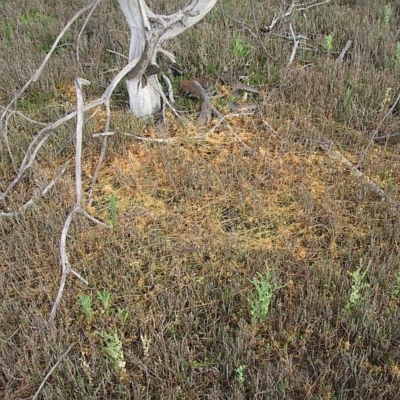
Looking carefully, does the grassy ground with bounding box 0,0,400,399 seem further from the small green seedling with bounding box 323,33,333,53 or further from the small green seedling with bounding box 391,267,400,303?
the small green seedling with bounding box 323,33,333,53

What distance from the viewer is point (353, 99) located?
200 inches

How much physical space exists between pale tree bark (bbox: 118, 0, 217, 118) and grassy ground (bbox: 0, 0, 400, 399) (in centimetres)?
24

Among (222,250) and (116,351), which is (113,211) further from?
(116,351)

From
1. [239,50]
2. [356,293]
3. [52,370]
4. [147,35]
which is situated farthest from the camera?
[239,50]

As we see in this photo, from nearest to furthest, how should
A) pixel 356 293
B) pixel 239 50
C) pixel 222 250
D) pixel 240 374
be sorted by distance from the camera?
pixel 240 374, pixel 356 293, pixel 222 250, pixel 239 50

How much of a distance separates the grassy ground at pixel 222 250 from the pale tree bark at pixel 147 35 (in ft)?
0.79

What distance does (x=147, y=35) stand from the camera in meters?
4.51

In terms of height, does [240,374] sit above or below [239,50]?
below

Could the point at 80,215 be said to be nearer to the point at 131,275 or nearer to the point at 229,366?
the point at 131,275

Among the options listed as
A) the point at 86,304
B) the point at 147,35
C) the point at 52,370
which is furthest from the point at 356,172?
the point at 52,370

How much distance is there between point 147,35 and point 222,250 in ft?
6.86

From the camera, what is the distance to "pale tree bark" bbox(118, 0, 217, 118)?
4.49 meters

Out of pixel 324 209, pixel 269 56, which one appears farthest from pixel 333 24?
pixel 324 209

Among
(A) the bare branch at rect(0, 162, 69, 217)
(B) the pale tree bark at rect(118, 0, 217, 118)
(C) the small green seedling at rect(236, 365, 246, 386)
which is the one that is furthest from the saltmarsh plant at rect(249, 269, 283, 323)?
(B) the pale tree bark at rect(118, 0, 217, 118)
